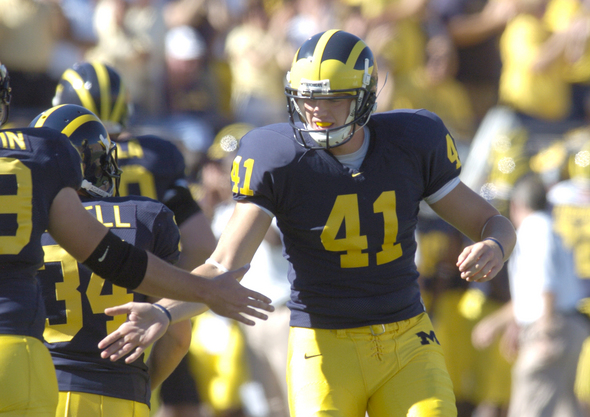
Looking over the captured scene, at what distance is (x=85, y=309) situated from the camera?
9.07ft

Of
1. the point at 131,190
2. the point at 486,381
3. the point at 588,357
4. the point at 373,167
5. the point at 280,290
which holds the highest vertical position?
the point at 373,167

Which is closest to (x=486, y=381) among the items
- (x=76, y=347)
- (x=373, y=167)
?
(x=373, y=167)

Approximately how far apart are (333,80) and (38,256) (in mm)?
1267

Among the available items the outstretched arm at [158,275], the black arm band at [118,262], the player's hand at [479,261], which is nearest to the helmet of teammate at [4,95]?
the outstretched arm at [158,275]

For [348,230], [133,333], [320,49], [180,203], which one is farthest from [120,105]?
[133,333]

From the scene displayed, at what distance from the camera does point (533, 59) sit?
7906 mm

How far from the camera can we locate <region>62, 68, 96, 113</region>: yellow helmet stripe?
13.0 ft

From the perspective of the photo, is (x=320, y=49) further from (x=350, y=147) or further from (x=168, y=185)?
(x=168, y=185)

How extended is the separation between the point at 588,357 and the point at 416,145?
12.5 ft

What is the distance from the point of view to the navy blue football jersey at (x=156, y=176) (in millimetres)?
3703

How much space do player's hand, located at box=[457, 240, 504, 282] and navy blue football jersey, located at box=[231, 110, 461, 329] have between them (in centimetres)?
30

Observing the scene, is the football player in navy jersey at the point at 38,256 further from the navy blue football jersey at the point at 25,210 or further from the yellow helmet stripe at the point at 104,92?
the yellow helmet stripe at the point at 104,92

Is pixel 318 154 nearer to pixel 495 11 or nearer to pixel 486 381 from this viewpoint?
pixel 486 381

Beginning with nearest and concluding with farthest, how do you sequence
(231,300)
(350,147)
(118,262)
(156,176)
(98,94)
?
1. (118,262)
2. (231,300)
3. (350,147)
4. (156,176)
5. (98,94)
